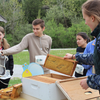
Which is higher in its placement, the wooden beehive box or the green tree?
the green tree

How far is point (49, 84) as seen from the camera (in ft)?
5.78

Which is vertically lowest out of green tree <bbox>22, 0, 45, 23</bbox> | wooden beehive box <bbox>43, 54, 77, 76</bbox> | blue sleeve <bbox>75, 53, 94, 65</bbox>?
wooden beehive box <bbox>43, 54, 77, 76</bbox>

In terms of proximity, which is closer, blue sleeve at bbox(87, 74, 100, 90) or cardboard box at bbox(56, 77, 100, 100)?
blue sleeve at bbox(87, 74, 100, 90)

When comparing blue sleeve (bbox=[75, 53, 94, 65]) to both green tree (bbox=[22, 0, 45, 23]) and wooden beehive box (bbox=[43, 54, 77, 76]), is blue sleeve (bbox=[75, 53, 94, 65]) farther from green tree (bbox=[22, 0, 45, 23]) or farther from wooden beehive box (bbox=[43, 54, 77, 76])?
green tree (bbox=[22, 0, 45, 23])

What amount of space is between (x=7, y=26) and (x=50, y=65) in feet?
87.6

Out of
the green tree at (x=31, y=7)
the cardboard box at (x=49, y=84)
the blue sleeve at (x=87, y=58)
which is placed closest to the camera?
the cardboard box at (x=49, y=84)

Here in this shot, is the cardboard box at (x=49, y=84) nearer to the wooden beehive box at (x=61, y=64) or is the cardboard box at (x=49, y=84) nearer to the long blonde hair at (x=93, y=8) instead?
the wooden beehive box at (x=61, y=64)

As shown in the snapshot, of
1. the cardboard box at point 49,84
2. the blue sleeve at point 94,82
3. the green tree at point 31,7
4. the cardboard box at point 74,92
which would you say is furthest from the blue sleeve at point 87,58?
the green tree at point 31,7

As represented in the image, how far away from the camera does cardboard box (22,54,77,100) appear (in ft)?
5.86

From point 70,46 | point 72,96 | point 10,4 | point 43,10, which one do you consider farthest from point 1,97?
point 43,10

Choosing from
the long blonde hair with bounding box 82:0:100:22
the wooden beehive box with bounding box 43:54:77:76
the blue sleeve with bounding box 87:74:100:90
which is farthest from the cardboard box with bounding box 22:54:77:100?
the long blonde hair with bounding box 82:0:100:22

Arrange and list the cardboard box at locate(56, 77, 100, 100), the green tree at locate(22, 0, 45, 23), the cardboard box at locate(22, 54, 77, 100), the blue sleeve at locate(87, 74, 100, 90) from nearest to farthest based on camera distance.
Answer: the blue sleeve at locate(87, 74, 100, 90) → the cardboard box at locate(56, 77, 100, 100) → the cardboard box at locate(22, 54, 77, 100) → the green tree at locate(22, 0, 45, 23)

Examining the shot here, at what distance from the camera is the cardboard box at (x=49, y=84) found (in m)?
1.79

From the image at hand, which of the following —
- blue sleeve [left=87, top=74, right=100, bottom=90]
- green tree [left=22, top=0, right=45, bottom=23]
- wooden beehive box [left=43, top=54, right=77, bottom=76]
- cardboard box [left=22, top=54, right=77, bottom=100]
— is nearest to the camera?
blue sleeve [left=87, top=74, right=100, bottom=90]
